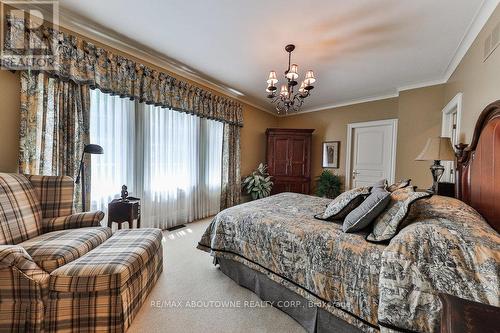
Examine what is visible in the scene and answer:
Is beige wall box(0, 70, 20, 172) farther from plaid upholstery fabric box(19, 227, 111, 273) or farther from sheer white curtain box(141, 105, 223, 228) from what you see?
sheer white curtain box(141, 105, 223, 228)

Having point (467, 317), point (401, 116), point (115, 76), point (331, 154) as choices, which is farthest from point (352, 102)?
point (467, 317)

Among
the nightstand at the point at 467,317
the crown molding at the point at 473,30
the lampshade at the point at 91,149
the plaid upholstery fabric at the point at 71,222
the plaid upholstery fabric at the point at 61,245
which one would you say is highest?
the crown molding at the point at 473,30

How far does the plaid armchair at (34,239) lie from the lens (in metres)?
1.25

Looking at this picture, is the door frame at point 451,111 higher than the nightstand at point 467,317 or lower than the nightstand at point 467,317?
higher

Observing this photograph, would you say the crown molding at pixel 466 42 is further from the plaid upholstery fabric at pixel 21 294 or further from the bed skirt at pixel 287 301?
the plaid upholstery fabric at pixel 21 294

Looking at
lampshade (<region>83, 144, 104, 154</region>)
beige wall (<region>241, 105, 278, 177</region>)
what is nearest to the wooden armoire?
beige wall (<region>241, 105, 278, 177</region>)

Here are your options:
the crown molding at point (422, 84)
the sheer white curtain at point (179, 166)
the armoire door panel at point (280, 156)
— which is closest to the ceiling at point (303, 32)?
the crown molding at point (422, 84)

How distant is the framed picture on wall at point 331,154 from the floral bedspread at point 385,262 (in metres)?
3.51

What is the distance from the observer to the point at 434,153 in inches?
89.0

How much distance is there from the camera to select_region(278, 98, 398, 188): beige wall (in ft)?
14.3

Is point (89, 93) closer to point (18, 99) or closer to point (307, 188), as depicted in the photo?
point (18, 99)

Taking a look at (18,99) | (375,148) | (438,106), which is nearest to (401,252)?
(18,99)

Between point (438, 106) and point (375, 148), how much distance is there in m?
1.28

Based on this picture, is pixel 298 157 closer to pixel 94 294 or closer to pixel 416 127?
pixel 416 127
